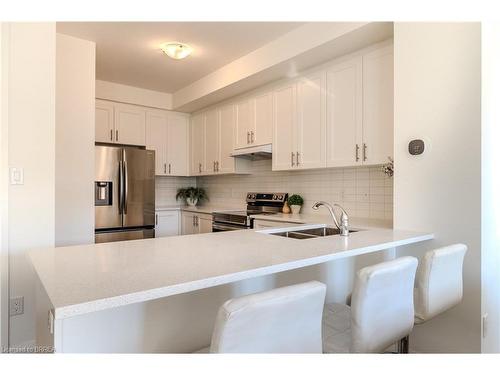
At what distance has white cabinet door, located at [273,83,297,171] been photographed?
330cm

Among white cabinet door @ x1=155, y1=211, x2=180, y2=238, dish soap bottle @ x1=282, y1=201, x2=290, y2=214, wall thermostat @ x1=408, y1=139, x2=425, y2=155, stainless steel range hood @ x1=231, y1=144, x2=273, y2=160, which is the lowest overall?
white cabinet door @ x1=155, y1=211, x2=180, y2=238

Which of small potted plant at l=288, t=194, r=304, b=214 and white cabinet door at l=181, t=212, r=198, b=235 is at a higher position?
small potted plant at l=288, t=194, r=304, b=214

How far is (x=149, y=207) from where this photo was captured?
148 inches

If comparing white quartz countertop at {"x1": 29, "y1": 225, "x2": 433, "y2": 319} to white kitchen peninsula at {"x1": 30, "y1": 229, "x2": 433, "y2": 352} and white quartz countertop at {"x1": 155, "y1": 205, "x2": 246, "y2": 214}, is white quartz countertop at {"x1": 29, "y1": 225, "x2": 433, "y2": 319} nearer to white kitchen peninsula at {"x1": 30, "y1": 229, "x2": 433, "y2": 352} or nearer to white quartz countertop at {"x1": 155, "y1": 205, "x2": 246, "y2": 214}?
white kitchen peninsula at {"x1": 30, "y1": 229, "x2": 433, "y2": 352}

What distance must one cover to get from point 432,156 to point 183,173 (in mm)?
3584

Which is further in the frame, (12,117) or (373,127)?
(373,127)

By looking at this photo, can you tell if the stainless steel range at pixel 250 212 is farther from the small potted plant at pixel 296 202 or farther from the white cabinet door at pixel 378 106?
the white cabinet door at pixel 378 106

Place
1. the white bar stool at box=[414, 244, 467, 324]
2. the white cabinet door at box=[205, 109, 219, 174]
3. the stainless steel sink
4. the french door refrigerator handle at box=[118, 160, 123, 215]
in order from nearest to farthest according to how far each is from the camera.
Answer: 1. the white bar stool at box=[414, 244, 467, 324]
2. the stainless steel sink
3. the french door refrigerator handle at box=[118, 160, 123, 215]
4. the white cabinet door at box=[205, 109, 219, 174]

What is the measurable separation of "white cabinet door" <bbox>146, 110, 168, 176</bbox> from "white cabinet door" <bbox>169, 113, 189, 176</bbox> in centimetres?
6

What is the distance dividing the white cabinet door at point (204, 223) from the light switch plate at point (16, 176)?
7.49 ft

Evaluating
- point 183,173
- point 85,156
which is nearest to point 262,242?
point 85,156

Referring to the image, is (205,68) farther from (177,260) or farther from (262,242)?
(177,260)

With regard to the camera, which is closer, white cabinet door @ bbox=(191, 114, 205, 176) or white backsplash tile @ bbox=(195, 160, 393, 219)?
white backsplash tile @ bbox=(195, 160, 393, 219)

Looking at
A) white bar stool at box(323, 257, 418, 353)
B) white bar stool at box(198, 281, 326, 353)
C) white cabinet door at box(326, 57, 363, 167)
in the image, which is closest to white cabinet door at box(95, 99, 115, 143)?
white cabinet door at box(326, 57, 363, 167)
